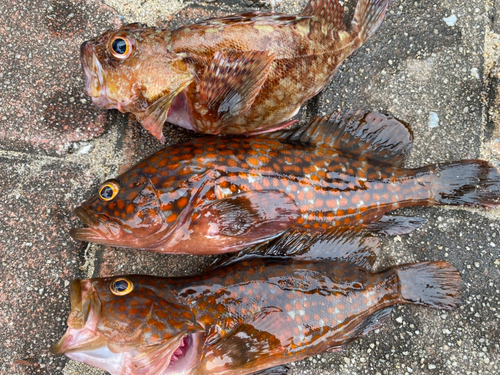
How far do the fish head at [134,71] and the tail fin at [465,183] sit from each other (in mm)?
1832

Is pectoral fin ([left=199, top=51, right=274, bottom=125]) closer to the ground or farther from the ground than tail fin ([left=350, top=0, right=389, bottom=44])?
closer to the ground

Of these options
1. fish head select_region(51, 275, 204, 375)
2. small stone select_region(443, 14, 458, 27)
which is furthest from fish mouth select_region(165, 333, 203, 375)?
small stone select_region(443, 14, 458, 27)

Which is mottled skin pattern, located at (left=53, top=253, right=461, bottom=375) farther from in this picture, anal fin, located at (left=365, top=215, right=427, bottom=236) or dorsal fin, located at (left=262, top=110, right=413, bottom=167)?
dorsal fin, located at (left=262, top=110, right=413, bottom=167)

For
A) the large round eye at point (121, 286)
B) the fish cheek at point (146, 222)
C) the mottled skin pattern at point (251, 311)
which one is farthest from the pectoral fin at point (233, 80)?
the large round eye at point (121, 286)

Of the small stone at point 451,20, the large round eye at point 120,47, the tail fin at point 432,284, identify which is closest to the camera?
the large round eye at point 120,47

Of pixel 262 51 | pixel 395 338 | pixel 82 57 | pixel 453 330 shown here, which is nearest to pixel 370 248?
pixel 395 338

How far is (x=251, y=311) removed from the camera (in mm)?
2414

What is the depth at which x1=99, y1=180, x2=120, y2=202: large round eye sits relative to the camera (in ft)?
7.58

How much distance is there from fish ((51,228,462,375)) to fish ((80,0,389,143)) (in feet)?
2.90

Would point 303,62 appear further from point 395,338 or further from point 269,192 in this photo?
point 395,338

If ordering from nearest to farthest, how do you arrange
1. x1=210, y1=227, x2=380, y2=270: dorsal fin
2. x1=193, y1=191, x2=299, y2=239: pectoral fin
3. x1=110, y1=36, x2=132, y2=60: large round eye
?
x1=110, y1=36, x2=132, y2=60: large round eye < x1=193, y1=191, x2=299, y2=239: pectoral fin < x1=210, y1=227, x2=380, y2=270: dorsal fin

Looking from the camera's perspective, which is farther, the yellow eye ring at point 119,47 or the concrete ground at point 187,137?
the concrete ground at point 187,137

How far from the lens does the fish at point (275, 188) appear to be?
231 centimetres

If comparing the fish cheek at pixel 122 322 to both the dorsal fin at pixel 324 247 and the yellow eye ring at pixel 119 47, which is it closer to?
the dorsal fin at pixel 324 247
